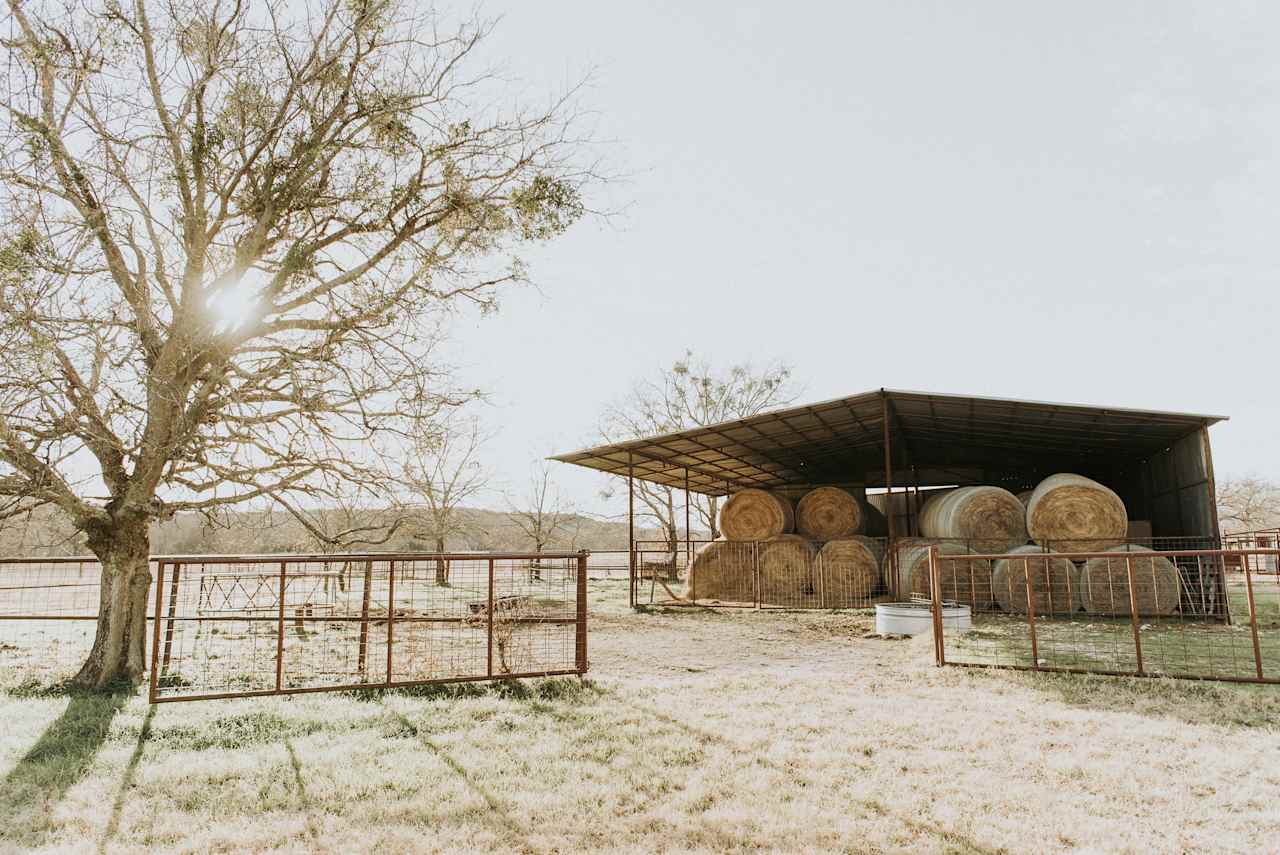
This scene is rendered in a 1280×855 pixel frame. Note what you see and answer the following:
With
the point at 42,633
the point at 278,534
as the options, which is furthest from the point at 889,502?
the point at 278,534

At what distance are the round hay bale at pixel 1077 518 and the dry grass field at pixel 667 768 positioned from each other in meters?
7.30

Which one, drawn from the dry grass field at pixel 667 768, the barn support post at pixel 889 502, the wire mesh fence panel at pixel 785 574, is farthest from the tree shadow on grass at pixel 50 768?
the wire mesh fence panel at pixel 785 574

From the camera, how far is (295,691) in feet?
22.8

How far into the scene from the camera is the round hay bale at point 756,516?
19.0 m

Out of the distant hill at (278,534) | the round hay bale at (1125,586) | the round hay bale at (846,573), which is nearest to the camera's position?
the distant hill at (278,534)

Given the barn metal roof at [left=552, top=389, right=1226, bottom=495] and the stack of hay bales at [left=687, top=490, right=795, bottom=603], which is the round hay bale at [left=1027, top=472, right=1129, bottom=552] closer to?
the barn metal roof at [left=552, top=389, right=1226, bottom=495]

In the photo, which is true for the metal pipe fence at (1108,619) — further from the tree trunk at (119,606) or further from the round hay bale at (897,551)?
the tree trunk at (119,606)

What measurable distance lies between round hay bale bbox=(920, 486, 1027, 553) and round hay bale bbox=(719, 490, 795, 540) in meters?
4.33

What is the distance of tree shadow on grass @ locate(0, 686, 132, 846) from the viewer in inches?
168

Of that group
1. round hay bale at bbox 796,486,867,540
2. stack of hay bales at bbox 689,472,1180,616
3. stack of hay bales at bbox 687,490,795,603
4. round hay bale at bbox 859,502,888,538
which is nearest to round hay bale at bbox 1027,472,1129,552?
stack of hay bales at bbox 689,472,1180,616

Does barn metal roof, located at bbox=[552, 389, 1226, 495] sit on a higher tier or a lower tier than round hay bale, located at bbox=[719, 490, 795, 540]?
higher

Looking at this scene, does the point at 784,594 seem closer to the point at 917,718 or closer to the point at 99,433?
the point at 917,718

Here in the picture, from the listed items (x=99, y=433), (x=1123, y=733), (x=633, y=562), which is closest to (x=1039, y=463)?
(x=633, y=562)

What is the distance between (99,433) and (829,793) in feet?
26.7
